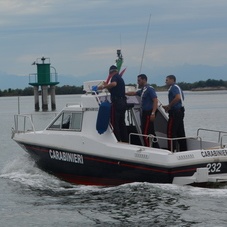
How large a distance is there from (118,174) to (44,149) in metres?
2.37

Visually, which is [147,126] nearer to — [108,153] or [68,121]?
[108,153]

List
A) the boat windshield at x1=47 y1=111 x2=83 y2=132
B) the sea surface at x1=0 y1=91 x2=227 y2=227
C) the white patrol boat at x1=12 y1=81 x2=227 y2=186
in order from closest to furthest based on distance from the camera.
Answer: the sea surface at x1=0 y1=91 x2=227 y2=227 → the white patrol boat at x1=12 y1=81 x2=227 y2=186 → the boat windshield at x1=47 y1=111 x2=83 y2=132

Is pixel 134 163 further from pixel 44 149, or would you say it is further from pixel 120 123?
pixel 44 149

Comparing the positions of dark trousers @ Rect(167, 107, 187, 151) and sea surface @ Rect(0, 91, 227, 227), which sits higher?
dark trousers @ Rect(167, 107, 187, 151)

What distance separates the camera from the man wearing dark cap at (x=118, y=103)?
15023 mm

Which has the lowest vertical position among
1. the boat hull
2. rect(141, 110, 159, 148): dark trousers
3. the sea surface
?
the sea surface

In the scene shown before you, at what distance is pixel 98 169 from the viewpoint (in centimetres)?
1486

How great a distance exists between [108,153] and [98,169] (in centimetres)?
55

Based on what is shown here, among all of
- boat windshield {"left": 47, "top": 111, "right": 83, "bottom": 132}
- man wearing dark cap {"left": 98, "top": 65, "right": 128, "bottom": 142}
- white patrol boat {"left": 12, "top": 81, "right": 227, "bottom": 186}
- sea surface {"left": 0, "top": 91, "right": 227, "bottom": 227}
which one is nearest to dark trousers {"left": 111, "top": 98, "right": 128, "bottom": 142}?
man wearing dark cap {"left": 98, "top": 65, "right": 128, "bottom": 142}

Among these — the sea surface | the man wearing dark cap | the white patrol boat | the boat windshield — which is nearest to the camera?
the sea surface

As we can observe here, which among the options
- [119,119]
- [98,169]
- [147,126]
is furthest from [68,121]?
[147,126]

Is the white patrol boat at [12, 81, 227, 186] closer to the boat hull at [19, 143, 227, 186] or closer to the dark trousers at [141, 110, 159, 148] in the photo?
the boat hull at [19, 143, 227, 186]

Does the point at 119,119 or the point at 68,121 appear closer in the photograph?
the point at 119,119

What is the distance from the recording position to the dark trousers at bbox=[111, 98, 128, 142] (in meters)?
15.0
